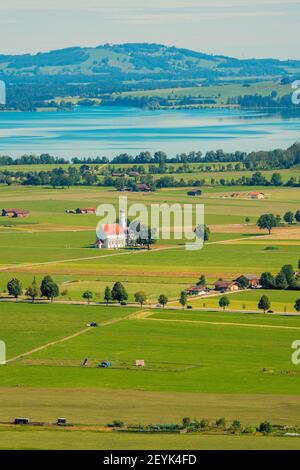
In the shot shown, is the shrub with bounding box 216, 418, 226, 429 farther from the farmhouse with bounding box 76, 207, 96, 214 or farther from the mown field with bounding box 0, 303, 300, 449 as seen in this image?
the farmhouse with bounding box 76, 207, 96, 214

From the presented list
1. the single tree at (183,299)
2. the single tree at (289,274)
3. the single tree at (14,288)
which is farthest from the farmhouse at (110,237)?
the single tree at (183,299)

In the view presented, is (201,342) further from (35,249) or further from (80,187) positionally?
(80,187)

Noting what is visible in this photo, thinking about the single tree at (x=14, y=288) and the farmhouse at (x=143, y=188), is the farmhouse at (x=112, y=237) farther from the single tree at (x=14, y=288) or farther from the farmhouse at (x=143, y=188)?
the farmhouse at (x=143, y=188)

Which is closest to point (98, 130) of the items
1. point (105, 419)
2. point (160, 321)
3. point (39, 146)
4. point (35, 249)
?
point (39, 146)

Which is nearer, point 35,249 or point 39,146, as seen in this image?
point 35,249
